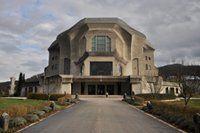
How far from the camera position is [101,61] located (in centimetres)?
7906

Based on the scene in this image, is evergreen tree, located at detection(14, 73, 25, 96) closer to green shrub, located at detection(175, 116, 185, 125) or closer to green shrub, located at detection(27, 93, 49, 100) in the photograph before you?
green shrub, located at detection(27, 93, 49, 100)

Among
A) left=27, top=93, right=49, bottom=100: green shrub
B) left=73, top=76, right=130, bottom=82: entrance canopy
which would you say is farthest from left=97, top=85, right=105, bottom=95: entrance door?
left=27, top=93, right=49, bottom=100: green shrub

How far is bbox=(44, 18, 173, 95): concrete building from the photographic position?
71.9m

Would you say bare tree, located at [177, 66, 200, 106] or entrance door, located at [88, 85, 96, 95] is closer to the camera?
bare tree, located at [177, 66, 200, 106]

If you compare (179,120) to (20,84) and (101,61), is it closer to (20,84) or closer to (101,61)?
(101,61)


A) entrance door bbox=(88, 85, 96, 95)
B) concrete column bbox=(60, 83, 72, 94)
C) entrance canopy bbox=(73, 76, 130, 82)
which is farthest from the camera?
entrance door bbox=(88, 85, 96, 95)

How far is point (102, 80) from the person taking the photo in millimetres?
72375

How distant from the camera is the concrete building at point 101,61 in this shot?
236ft

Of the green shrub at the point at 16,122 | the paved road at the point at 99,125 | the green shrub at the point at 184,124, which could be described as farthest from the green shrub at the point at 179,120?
the green shrub at the point at 16,122

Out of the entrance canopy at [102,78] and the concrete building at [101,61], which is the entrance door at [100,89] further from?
the entrance canopy at [102,78]

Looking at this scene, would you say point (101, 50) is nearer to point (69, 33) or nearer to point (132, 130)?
point (69, 33)

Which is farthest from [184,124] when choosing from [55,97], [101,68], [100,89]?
[101,68]

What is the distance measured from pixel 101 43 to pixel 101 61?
20.6 feet

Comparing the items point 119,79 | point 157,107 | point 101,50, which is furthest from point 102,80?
point 157,107
